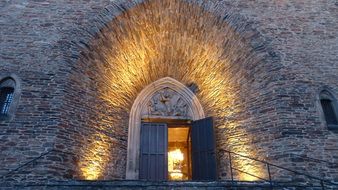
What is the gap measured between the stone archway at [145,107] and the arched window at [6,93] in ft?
11.2

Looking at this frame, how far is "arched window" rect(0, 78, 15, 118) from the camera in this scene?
6.39 metres

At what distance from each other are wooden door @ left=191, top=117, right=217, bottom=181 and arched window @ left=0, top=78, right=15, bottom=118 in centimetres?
521

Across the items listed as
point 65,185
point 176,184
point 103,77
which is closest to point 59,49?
point 103,77

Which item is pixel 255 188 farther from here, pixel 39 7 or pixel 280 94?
pixel 39 7

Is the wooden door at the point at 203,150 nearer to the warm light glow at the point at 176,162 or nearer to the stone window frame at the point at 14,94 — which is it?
the warm light glow at the point at 176,162

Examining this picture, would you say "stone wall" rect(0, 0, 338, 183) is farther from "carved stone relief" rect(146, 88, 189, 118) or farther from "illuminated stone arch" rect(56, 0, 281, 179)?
"carved stone relief" rect(146, 88, 189, 118)

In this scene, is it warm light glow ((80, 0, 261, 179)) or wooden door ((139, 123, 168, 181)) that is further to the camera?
wooden door ((139, 123, 168, 181))

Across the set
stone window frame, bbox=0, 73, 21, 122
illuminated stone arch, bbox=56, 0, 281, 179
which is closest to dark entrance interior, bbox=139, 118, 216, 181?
illuminated stone arch, bbox=56, 0, 281, 179

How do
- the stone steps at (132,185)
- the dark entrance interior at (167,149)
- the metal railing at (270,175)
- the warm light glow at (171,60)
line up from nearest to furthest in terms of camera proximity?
the stone steps at (132,185) < the metal railing at (270,175) < the warm light glow at (171,60) < the dark entrance interior at (167,149)

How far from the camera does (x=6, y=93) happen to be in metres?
6.54

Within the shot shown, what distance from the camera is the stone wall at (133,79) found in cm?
620

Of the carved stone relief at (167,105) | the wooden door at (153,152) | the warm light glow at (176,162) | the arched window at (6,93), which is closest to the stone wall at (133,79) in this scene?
the arched window at (6,93)

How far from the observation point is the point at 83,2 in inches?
308

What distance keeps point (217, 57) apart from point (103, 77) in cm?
346
